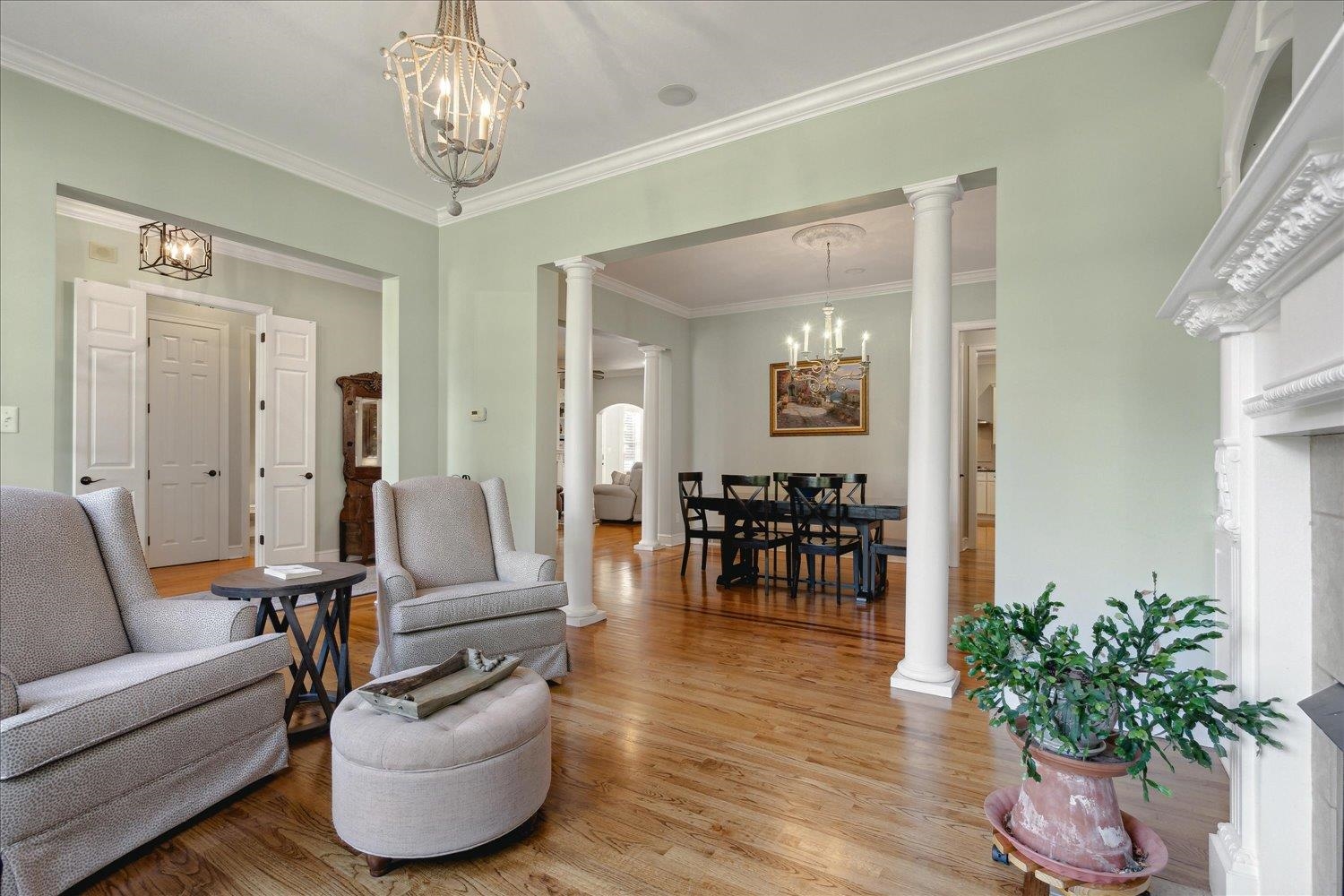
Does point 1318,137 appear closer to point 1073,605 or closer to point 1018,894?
point 1018,894

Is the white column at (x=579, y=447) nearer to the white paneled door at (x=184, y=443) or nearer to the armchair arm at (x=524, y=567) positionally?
the armchair arm at (x=524, y=567)

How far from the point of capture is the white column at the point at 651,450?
305 inches

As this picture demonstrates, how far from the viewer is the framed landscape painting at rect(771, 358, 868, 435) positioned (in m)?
7.08

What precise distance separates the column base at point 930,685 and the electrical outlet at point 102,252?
6.24 meters

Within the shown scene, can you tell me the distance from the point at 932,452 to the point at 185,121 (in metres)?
4.22

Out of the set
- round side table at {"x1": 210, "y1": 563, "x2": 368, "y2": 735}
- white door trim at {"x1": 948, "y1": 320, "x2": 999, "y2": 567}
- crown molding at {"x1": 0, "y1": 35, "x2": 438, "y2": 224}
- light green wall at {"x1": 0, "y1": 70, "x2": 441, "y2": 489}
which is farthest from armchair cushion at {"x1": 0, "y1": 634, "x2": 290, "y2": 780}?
white door trim at {"x1": 948, "y1": 320, "x2": 999, "y2": 567}

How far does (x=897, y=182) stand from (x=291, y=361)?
534 centimetres

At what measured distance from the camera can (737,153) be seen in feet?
11.9

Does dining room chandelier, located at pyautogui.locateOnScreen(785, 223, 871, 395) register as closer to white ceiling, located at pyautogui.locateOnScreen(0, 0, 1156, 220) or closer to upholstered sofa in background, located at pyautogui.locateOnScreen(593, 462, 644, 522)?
white ceiling, located at pyautogui.locateOnScreen(0, 0, 1156, 220)

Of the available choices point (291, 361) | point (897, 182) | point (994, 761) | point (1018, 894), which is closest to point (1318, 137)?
point (1018, 894)

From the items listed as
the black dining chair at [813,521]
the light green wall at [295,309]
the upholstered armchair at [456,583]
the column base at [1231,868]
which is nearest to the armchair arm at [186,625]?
the upholstered armchair at [456,583]

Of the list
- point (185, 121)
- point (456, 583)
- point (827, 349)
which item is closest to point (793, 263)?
point (827, 349)

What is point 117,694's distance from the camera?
1.71 m

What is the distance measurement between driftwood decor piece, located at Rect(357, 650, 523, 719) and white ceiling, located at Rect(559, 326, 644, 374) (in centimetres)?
721
